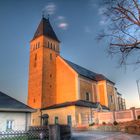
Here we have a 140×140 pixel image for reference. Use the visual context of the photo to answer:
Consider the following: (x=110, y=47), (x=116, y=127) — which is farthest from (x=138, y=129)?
(x=110, y=47)

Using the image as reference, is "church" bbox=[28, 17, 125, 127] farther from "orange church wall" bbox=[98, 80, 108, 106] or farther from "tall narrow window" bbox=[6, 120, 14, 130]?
"tall narrow window" bbox=[6, 120, 14, 130]

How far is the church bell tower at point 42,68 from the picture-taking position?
4012 cm

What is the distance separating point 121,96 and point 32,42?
3477 centimetres

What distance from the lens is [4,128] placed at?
661 inches

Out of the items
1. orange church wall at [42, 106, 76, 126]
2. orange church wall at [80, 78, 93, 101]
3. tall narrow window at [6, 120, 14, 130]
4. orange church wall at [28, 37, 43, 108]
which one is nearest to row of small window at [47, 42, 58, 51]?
orange church wall at [28, 37, 43, 108]

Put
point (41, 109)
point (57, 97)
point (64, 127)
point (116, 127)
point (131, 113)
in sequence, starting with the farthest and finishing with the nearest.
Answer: point (57, 97)
point (41, 109)
point (131, 113)
point (116, 127)
point (64, 127)

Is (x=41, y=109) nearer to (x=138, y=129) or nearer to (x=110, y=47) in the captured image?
(x=138, y=129)

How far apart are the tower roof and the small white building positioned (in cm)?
3009

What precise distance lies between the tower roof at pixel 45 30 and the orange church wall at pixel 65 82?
7.14 meters

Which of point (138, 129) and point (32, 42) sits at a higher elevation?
point (32, 42)

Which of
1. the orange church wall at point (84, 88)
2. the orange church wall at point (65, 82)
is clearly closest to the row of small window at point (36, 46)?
the orange church wall at point (65, 82)

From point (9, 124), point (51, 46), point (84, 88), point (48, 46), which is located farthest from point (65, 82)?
point (9, 124)

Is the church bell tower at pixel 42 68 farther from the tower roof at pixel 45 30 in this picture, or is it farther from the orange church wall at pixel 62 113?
the orange church wall at pixel 62 113

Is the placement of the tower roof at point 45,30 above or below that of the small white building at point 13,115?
above
